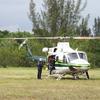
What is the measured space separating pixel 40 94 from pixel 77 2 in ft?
159

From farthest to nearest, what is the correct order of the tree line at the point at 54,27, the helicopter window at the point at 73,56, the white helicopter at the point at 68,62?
the tree line at the point at 54,27, the helicopter window at the point at 73,56, the white helicopter at the point at 68,62

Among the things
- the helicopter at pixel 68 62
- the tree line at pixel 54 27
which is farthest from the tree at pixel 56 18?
the helicopter at pixel 68 62

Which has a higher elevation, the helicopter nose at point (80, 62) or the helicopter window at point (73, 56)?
the helicopter window at point (73, 56)

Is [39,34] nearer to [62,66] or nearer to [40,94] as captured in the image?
[62,66]

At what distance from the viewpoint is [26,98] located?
63.2 ft

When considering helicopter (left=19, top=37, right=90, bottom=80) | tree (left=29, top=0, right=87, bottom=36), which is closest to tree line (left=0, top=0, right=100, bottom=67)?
tree (left=29, top=0, right=87, bottom=36)

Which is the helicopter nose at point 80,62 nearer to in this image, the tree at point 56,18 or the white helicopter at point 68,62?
the white helicopter at point 68,62

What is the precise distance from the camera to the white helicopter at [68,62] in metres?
34.0

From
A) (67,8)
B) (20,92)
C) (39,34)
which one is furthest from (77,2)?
(20,92)

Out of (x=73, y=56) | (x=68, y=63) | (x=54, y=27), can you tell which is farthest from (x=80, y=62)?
(x=54, y=27)

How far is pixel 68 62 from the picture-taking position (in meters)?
34.7

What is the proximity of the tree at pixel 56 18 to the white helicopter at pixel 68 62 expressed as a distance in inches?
1128

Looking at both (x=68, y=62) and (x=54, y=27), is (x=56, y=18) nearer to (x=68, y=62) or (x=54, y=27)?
(x=54, y=27)

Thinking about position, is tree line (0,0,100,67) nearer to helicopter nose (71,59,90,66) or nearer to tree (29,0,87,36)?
tree (29,0,87,36)
